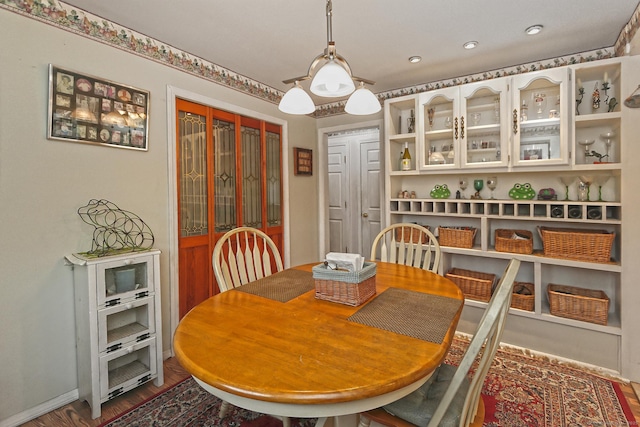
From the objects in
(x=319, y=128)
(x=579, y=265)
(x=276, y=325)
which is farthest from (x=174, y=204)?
(x=579, y=265)

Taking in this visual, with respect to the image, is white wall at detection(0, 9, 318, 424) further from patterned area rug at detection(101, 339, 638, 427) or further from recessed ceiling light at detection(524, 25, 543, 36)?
recessed ceiling light at detection(524, 25, 543, 36)

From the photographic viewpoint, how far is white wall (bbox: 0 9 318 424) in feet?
5.70

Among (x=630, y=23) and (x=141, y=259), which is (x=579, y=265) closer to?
(x=630, y=23)

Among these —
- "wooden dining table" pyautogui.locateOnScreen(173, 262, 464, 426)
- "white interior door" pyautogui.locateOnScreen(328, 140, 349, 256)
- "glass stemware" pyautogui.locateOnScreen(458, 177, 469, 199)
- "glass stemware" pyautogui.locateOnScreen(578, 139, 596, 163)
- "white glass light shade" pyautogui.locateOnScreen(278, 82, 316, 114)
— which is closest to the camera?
"wooden dining table" pyautogui.locateOnScreen(173, 262, 464, 426)

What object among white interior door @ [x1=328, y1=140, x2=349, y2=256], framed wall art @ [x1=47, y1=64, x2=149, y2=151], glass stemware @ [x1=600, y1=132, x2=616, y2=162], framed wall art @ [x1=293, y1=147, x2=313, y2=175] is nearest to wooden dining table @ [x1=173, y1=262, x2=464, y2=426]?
framed wall art @ [x1=47, y1=64, x2=149, y2=151]

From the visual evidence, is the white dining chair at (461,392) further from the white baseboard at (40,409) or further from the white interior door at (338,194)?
the white interior door at (338,194)

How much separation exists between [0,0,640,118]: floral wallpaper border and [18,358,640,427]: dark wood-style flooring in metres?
2.31

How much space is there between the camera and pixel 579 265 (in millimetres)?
2363

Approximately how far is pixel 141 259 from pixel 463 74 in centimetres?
320

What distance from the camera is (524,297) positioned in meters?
2.61

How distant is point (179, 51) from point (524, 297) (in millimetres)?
3453

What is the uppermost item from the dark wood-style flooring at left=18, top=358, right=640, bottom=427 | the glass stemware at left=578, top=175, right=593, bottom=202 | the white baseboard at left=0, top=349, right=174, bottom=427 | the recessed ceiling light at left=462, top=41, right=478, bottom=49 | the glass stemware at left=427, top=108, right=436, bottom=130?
the recessed ceiling light at left=462, top=41, right=478, bottom=49

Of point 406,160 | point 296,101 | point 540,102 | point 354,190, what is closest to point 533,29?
point 540,102

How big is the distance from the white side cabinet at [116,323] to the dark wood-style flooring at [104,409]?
54 mm
